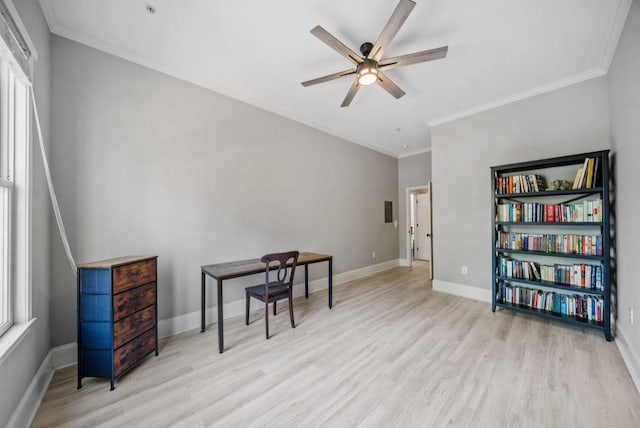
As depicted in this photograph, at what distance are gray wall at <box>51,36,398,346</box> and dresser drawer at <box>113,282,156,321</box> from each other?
0.47 m

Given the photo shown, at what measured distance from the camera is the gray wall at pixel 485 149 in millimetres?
2816

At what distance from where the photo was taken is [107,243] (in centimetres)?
226

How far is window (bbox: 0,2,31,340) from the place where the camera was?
1449 mm

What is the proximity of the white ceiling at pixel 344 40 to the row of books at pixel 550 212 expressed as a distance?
1472 mm

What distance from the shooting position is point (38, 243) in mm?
1771

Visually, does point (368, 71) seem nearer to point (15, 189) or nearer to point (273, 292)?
point (273, 292)

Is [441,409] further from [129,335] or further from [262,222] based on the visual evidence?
[262,222]

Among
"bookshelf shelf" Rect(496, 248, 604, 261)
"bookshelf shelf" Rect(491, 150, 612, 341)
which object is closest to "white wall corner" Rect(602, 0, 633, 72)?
"bookshelf shelf" Rect(491, 150, 612, 341)

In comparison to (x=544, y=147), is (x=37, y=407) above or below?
below

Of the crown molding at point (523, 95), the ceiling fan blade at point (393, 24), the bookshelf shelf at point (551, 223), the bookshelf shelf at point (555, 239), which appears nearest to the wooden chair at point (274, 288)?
the ceiling fan blade at point (393, 24)

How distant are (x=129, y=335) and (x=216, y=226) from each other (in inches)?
53.1

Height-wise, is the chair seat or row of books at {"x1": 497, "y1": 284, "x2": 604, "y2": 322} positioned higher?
the chair seat

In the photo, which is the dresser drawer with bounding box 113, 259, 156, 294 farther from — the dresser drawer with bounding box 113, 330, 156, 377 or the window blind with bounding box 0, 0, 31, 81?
the window blind with bounding box 0, 0, 31, 81

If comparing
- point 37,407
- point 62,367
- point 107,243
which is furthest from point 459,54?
point 62,367
